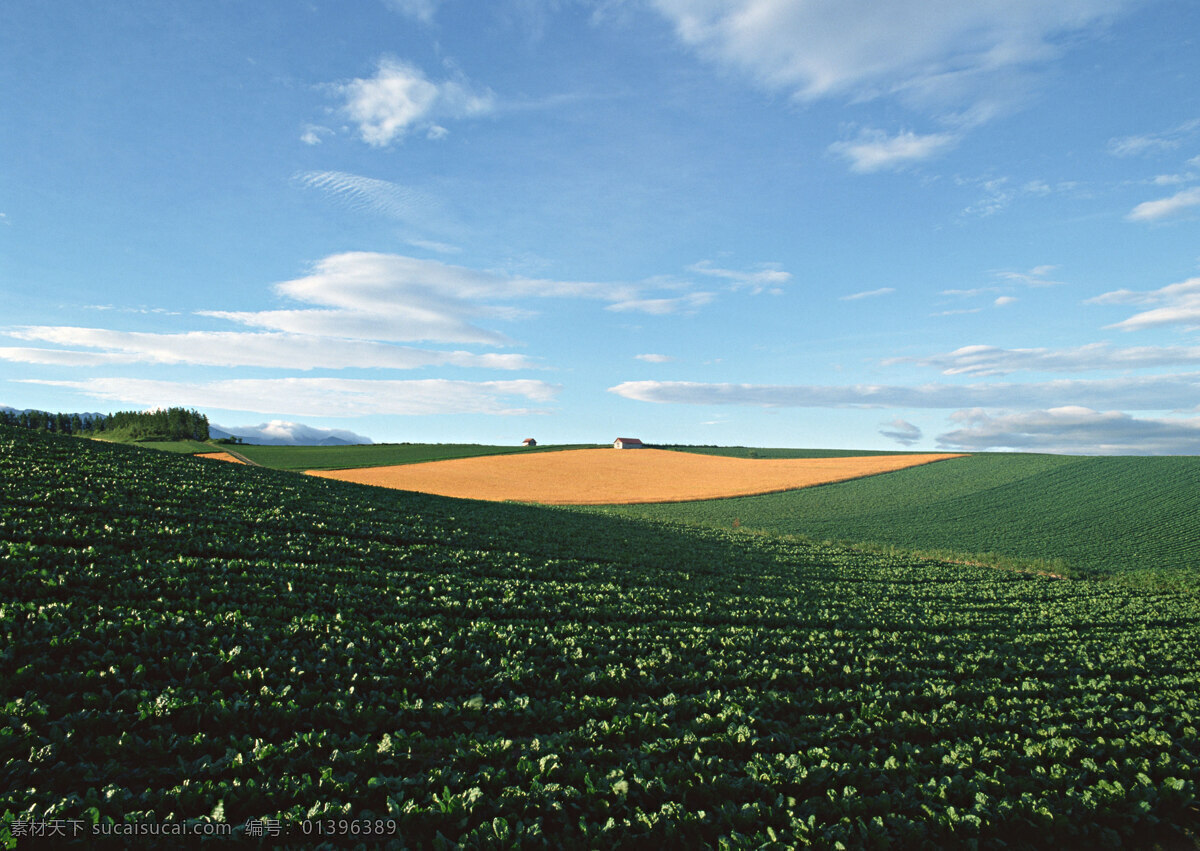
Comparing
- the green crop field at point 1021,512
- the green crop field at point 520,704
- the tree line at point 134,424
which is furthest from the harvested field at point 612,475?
the tree line at point 134,424

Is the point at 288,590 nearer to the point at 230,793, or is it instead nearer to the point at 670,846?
the point at 230,793

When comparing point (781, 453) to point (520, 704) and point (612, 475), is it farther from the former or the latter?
point (520, 704)

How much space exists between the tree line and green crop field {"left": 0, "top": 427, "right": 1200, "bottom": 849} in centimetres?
11682

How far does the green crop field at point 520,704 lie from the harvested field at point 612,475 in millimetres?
39584

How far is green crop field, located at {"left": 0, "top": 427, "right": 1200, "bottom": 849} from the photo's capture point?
6.62 m

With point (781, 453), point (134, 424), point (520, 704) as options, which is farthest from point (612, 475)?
point (134, 424)

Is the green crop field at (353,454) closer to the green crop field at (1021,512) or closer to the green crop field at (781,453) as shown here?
the green crop field at (781,453)

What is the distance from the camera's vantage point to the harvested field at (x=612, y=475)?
60125 mm

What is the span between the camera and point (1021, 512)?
46969mm

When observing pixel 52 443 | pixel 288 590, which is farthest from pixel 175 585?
pixel 52 443

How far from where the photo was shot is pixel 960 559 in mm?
32719

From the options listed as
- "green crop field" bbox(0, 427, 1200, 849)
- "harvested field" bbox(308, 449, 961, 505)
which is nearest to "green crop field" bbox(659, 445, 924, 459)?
"harvested field" bbox(308, 449, 961, 505)

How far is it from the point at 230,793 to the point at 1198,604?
33.8 meters

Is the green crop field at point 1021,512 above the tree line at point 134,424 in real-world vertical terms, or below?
below
